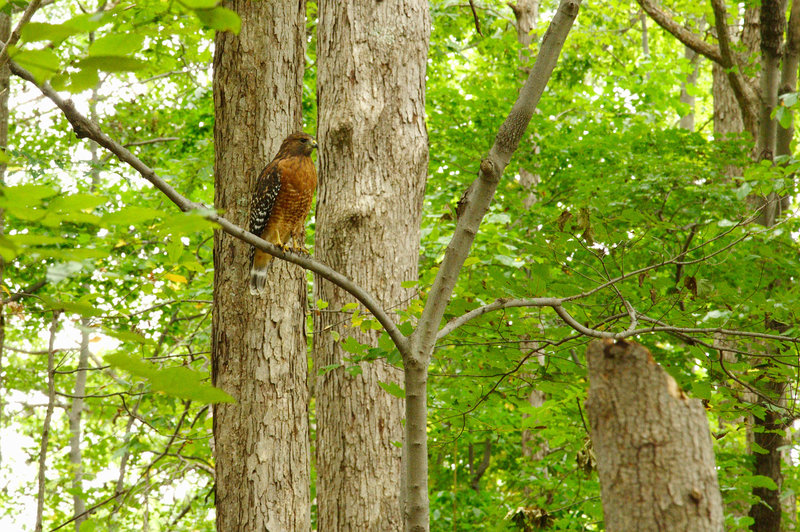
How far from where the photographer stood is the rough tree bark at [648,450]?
3.79ft

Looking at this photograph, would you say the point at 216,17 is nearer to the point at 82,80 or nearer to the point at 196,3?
the point at 196,3

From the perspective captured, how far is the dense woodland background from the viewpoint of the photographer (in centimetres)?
117

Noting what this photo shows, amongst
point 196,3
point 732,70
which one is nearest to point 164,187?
point 196,3

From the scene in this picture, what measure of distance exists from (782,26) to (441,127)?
3.26 metres

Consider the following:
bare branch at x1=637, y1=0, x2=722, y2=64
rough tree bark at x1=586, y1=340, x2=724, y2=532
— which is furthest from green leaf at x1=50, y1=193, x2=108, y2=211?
bare branch at x1=637, y1=0, x2=722, y2=64

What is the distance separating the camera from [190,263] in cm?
Result: 292

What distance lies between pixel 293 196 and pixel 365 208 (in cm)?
59

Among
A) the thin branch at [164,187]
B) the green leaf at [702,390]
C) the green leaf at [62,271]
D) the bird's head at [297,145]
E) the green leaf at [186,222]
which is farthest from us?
the bird's head at [297,145]

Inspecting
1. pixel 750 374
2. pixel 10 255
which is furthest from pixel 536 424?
pixel 10 255

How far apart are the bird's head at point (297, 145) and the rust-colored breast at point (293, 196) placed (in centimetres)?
4

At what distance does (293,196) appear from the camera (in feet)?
13.0

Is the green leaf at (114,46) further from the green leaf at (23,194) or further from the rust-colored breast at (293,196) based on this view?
the rust-colored breast at (293,196)

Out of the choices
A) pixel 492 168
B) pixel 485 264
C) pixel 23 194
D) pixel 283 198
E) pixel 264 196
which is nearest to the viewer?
pixel 23 194

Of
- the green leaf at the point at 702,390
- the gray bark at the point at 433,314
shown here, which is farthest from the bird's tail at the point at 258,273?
the green leaf at the point at 702,390
